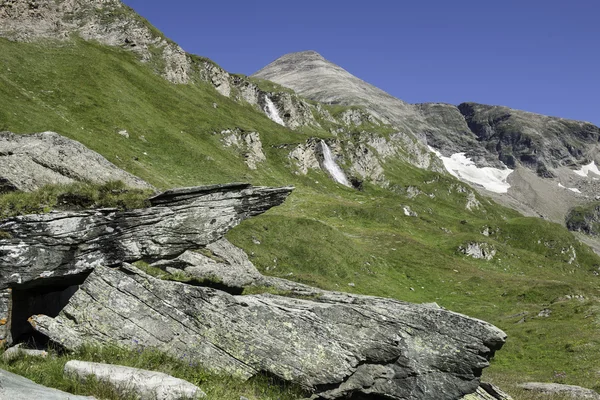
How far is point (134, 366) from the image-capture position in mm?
12047

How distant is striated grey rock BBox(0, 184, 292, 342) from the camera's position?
13.6 m

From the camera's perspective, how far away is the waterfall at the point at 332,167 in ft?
451

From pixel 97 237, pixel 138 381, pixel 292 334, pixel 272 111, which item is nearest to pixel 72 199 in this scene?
pixel 97 237

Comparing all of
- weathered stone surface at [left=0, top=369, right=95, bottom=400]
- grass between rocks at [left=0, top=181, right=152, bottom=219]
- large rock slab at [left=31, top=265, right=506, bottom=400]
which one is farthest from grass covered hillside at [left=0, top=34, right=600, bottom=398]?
large rock slab at [left=31, top=265, right=506, bottom=400]

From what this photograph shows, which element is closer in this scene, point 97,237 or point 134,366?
point 134,366

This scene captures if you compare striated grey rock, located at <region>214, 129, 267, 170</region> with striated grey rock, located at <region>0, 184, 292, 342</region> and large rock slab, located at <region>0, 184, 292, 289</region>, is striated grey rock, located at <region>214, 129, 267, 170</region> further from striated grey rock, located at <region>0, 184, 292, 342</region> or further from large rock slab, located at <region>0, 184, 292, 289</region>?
striated grey rock, located at <region>0, 184, 292, 342</region>

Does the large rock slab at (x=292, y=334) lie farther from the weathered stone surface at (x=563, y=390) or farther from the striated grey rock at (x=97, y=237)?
the weathered stone surface at (x=563, y=390)

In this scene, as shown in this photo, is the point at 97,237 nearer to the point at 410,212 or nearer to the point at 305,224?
the point at 305,224

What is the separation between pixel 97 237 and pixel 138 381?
6430 millimetres

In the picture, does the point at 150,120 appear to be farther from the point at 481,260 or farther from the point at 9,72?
the point at 481,260

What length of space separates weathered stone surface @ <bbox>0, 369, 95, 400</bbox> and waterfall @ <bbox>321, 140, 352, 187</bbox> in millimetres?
127929

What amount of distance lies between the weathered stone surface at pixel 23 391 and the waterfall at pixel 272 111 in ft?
510

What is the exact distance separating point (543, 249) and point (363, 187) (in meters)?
60.4

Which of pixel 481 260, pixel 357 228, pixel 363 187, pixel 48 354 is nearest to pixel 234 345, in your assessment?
pixel 48 354
